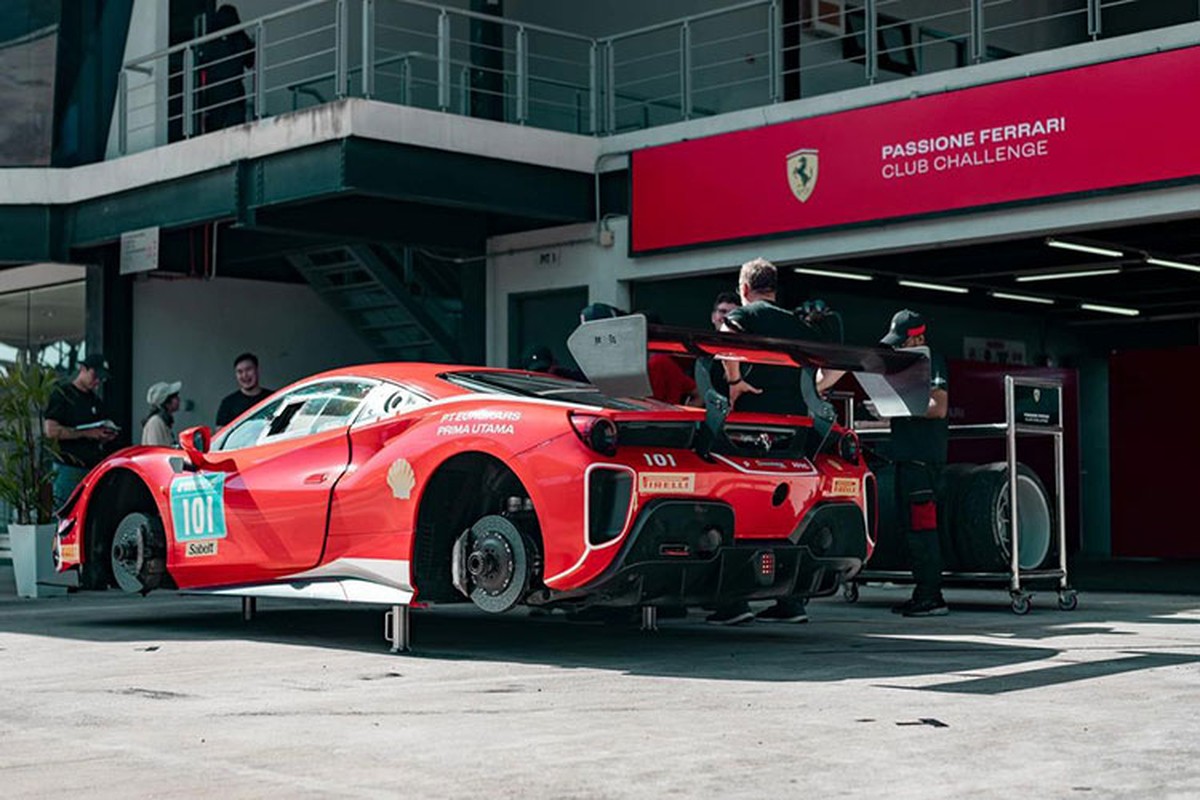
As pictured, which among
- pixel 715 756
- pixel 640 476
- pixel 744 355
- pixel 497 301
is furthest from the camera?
pixel 497 301

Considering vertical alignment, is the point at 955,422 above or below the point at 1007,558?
above

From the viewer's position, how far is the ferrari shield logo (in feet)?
47.9

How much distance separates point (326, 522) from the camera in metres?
8.41

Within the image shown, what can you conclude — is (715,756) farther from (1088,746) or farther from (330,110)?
(330,110)

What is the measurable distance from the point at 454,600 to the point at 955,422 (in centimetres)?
1239

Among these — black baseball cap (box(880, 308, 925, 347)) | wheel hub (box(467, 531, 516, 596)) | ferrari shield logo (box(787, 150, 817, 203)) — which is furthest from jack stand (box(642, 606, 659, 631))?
ferrari shield logo (box(787, 150, 817, 203))

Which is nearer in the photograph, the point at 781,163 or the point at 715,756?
the point at 715,756

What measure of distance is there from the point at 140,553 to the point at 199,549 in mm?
494

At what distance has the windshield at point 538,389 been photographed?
324 inches

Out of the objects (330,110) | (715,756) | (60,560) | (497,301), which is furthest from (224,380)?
(715,756)

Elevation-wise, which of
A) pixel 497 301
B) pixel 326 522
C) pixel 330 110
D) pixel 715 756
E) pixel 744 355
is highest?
pixel 330 110

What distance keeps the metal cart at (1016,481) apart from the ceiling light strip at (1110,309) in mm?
11581

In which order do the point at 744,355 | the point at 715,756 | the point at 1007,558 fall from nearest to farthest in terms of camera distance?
the point at 715,756 → the point at 744,355 → the point at 1007,558

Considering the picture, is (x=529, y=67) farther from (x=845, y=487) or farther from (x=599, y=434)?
(x=599, y=434)
